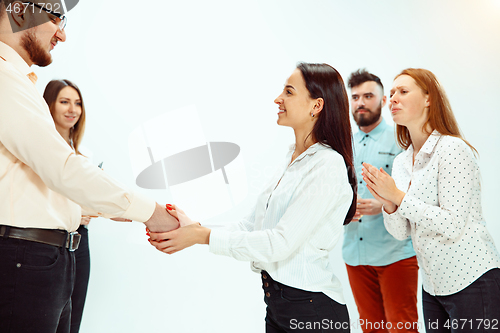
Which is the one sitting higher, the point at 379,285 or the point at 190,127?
the point at 190,127

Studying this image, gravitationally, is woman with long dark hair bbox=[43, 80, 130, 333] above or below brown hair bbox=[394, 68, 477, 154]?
above

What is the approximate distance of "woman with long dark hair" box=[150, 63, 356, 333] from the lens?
1379 mm

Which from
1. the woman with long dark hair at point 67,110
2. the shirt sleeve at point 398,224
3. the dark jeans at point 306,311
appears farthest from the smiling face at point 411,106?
the woman with long dark hair at point 67,110

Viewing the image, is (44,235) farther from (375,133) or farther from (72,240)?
(375,133)

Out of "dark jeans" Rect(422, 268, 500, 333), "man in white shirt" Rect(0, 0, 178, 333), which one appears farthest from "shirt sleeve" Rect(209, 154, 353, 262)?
"dark jeans" Rect(422, 268, 500, 333)

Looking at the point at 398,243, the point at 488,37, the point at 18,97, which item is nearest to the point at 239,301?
the point at 398,243

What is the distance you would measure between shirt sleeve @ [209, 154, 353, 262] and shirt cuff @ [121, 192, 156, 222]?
242 mm

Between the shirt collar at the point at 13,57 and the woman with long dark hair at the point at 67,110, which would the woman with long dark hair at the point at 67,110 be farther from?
the shirt collar at the point at 13,57

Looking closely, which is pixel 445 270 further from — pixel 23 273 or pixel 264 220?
pixel 23 273

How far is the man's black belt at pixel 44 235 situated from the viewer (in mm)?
1189

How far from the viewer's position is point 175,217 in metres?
1.56

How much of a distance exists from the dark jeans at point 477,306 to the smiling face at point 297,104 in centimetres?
103

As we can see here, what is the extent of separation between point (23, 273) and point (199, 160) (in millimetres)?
2078

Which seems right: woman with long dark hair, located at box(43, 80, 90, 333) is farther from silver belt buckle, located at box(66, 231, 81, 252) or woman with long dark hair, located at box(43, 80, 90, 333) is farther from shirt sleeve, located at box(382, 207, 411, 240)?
shirt sleeve, located at box(382, 207, 411, 240)
